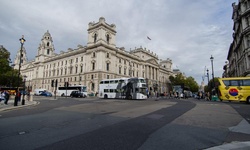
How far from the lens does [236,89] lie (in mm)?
17141

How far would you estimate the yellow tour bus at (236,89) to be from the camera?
16734 mm

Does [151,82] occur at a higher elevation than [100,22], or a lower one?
lower

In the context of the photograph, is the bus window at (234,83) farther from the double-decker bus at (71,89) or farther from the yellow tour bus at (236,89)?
the double-decker bus at (71,89)

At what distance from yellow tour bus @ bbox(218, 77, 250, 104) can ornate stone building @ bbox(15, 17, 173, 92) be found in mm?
19907

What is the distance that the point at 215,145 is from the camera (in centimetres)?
380

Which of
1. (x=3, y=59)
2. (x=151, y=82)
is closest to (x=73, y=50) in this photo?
(x=3, y=59)

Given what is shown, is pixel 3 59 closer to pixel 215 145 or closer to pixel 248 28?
pixel 215 145

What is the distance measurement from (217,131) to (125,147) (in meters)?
3.67

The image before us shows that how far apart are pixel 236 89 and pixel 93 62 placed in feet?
137

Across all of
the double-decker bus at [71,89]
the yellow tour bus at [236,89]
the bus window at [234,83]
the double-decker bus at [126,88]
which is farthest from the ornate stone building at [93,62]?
the bus window at [234,83]

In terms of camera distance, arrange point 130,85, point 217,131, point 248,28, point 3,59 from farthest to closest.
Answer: point 3,59
point 248,28
point 130,85
point 217,131

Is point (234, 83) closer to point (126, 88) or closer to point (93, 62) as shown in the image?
point (126, 88)

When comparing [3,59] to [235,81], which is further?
[3,59]

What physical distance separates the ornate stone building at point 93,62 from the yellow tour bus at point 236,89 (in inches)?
784
